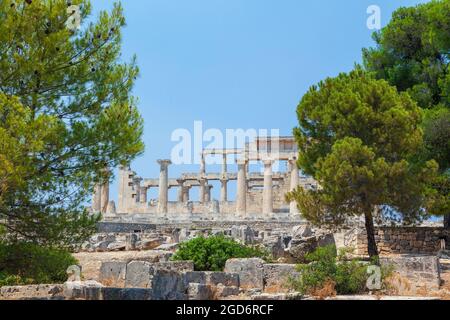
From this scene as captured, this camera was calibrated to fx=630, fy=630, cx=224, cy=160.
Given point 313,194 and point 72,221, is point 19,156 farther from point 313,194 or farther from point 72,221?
point 313,194

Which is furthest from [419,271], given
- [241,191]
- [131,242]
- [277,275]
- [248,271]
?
[241,191]

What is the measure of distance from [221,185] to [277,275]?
51.2 metres

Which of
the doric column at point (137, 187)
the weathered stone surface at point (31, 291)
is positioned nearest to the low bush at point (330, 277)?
the weathered stone surface at point (31, 291)

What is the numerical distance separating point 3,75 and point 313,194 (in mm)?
10159

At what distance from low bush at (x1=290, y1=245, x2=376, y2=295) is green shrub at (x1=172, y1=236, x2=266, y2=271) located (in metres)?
2.89

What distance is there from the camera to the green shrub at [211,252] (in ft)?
50.3

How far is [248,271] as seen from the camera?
13.5m

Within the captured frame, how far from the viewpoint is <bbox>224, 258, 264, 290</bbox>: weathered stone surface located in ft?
43.5

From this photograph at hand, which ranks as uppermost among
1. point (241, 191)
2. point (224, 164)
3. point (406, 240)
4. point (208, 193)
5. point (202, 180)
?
point (224, 164)

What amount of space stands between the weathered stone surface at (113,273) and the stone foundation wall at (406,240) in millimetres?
11244

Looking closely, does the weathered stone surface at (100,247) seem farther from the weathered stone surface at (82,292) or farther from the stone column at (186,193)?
the stone column at (186,193)

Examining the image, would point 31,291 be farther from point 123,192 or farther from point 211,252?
point 123,192
